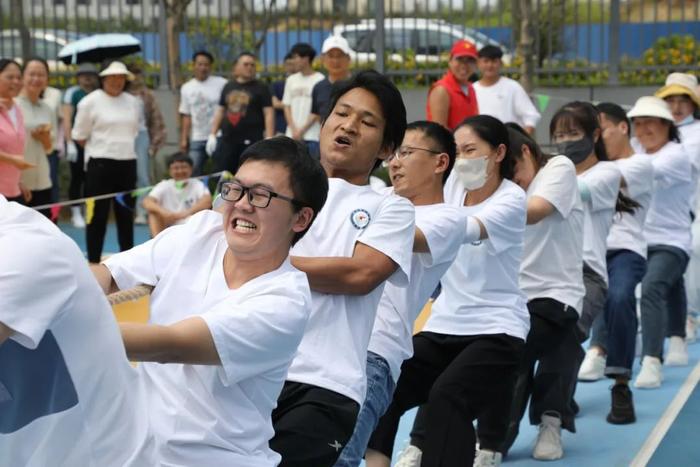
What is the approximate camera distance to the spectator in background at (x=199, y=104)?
12.6 metres

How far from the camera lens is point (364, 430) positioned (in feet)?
12.7

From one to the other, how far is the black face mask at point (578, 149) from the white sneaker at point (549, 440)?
119cm

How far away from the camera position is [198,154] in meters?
12.9

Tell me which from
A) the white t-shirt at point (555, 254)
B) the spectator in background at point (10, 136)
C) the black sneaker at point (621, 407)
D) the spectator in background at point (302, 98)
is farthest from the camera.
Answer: the spectator in background at point (302, 98)

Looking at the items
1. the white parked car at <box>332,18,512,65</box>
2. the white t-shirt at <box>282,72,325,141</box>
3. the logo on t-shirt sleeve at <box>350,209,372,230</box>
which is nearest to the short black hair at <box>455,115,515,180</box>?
the logo on t-shirt sleeve at <box>350,209,372,230</box>

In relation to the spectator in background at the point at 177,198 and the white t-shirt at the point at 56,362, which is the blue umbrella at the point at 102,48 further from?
the white t-shirt at the point at 56,362

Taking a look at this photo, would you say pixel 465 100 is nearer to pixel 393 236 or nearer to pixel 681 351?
Result: pixel 681 351

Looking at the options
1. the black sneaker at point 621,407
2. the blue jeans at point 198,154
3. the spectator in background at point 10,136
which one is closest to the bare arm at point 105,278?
the black sneaker at point 621,407

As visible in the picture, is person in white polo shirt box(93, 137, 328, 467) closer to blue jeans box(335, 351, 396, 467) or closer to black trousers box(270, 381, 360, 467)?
black trousers box(270, 381, 360, 467)

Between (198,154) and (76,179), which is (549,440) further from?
(76,179)

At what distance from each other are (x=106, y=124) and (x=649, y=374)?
4.82m

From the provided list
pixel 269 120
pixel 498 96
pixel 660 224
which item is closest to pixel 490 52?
pixel 498 96

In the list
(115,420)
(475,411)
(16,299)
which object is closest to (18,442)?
(115,420)

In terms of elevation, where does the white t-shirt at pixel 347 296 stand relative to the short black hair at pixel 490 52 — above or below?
below
